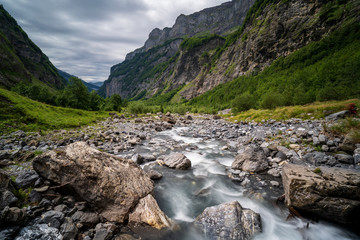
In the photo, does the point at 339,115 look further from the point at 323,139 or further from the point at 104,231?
the point at 104,231

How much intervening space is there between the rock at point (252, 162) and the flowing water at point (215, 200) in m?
0.90

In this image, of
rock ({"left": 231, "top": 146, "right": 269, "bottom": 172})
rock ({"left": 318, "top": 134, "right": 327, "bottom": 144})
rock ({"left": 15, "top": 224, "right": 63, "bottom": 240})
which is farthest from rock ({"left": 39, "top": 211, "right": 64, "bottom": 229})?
rock ({"left": 318, "top": 134, "right": 327, "bottom": 144})

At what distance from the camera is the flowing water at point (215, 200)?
5375mm

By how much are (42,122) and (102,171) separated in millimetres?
17998

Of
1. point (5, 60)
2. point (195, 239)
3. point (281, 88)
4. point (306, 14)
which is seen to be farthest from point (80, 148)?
point (5, 60)

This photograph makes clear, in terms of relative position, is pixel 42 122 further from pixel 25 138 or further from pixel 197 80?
pixel 197 80

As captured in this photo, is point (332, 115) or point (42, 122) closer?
point (332, 115)

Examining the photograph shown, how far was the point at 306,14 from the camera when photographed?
257 ft

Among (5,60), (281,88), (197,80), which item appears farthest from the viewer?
(197,80)

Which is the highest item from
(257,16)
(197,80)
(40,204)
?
(257,16)

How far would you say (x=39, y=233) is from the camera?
3875 mm

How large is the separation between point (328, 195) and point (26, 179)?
11687 millimetres

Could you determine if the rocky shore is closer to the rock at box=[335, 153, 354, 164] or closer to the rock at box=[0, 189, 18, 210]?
the rock at box=[0, 189, 18, 210]

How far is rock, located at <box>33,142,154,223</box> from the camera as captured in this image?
528cm
